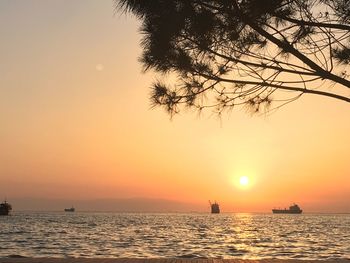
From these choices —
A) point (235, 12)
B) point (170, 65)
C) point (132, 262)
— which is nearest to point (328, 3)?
point (235, 12)

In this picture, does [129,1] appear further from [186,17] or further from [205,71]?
[205,71]

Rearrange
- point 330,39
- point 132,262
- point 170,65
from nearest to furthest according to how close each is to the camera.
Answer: point 330,39
point 170,65
point 132,262

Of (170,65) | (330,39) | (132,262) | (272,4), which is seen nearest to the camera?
(272,4)

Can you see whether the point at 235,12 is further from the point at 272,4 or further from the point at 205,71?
the point at 205,71

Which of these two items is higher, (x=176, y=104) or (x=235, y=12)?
(x=235, y=12)

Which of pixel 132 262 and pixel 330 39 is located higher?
pixel 330 39

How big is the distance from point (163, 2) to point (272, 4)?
4.72 ft

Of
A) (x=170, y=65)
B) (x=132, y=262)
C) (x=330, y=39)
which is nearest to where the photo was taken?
(x=330, y=39)

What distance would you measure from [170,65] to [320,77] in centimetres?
228

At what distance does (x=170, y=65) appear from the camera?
9.01m

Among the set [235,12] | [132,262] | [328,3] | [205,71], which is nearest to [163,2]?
[235,12]

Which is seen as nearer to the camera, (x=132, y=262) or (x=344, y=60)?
(x=344, y=60)

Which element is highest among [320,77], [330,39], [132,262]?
[330,39]

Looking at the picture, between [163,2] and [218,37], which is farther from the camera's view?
[218,37]
